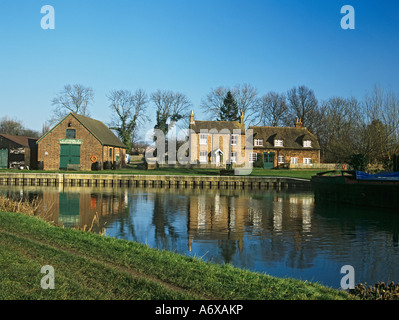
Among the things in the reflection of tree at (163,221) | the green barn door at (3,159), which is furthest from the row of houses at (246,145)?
the reflection of tree at (163,221)

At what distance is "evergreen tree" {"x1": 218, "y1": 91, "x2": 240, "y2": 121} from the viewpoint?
66.6 meters

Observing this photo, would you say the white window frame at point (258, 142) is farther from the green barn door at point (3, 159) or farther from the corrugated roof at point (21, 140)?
the green barn door at point (3, 159)

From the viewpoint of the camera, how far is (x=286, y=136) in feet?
186

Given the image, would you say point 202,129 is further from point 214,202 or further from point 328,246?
point 328,246

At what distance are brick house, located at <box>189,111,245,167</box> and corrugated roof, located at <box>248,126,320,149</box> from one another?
379cm

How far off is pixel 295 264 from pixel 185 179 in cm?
2813

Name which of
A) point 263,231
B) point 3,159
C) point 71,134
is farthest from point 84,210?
point 3,159

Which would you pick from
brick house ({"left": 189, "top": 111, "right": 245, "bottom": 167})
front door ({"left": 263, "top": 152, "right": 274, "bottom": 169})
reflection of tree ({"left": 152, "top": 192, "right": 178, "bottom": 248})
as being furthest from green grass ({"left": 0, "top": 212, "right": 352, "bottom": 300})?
front door ({"left": 263, "top": 152, "right": 274, "bottom": 169})

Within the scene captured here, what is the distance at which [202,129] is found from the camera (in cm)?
5356

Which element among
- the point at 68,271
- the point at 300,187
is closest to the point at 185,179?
the point at 300,187

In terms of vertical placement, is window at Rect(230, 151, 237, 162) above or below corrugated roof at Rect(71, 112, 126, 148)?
below

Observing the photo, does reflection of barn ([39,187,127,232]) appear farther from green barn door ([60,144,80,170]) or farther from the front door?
the front door

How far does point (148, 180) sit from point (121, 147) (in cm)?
1642
